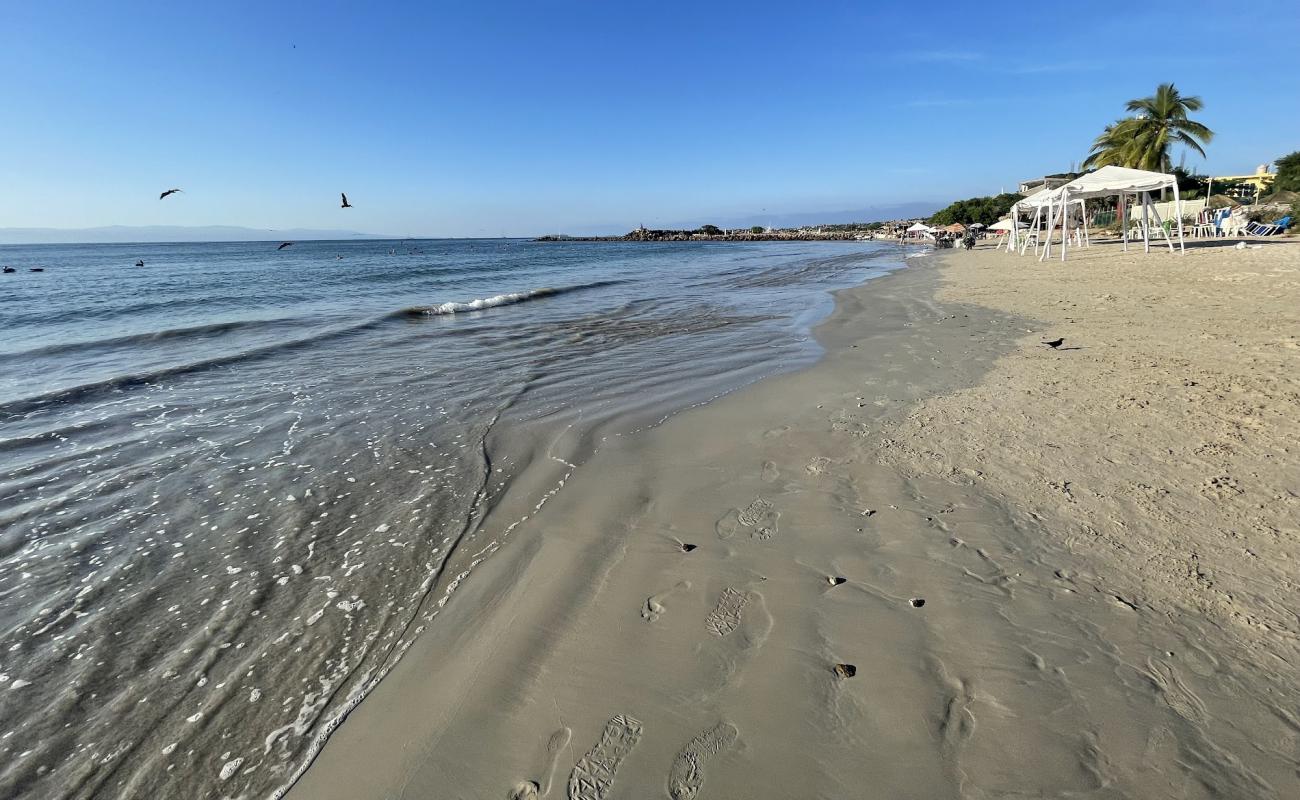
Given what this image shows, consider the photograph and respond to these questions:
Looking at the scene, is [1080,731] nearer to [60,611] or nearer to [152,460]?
[60,611]

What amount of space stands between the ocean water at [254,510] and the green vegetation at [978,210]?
73.1 meters

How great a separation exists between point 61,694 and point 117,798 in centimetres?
97

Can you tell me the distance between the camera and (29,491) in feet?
16.6

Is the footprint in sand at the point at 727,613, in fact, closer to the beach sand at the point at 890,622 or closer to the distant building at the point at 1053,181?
the beach sand at the point at 890,622

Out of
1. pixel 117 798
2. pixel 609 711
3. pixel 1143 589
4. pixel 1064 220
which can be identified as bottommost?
pixel 117 798

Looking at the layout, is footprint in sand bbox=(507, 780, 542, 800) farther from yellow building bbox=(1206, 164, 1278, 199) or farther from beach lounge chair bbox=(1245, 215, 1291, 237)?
yellow building bbox=(1206, 164, 1278, 199)

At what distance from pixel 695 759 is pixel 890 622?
1261mm

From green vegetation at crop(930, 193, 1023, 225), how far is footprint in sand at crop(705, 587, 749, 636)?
8065cm

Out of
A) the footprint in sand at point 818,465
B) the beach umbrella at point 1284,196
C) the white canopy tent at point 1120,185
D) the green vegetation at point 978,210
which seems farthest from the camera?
the green vegetation at point 978,210

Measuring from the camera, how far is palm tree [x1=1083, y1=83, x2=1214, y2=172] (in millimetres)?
30870

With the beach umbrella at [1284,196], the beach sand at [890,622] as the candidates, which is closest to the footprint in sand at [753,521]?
the beach sand at [890,622]

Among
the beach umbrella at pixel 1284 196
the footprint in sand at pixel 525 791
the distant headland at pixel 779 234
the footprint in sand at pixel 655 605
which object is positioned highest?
the distant headland at pixel 779 234

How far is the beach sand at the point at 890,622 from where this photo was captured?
212 centimetres

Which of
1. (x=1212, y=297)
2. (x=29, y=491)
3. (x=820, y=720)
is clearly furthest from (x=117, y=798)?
(x=1212, y=297)
